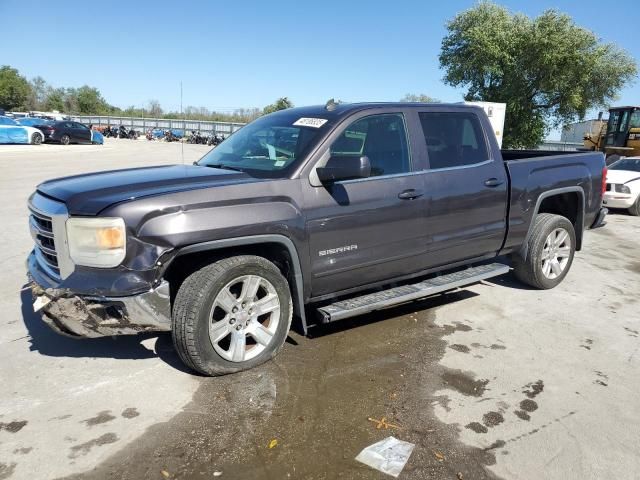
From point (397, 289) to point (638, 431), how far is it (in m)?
1.95

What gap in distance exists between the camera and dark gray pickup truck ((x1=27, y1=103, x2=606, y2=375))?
310cm

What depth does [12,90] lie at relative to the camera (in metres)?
81.8

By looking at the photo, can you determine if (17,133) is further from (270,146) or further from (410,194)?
(410,194)

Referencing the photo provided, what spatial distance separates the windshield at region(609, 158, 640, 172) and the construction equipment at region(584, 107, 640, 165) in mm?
7970

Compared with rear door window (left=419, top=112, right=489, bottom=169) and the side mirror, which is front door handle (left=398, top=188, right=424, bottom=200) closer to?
rear door window (left=419, top=112, right=489, bottom=169)

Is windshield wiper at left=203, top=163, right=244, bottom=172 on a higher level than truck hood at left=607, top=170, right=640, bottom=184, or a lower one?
higher

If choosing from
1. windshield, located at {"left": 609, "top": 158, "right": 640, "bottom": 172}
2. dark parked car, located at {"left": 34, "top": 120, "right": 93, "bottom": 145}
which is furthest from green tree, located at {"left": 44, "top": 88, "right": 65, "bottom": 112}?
windshield, located at {"left": 609, "top": 158, "right": 640, "bottom": 172}

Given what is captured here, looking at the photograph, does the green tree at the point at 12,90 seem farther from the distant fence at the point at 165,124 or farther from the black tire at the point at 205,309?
the black tire at the point at 205,309

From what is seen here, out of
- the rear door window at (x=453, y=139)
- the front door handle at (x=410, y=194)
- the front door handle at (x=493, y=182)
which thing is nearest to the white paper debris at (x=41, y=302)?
the front door handle at (x=410, y=194)

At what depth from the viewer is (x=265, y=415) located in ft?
10.1

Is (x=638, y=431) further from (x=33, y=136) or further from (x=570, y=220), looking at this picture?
(x=33, y=136)

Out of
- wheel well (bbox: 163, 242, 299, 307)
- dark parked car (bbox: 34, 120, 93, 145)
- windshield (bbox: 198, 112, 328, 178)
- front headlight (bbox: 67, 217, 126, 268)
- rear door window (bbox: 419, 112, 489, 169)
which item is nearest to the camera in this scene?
front headlight (bbox: 67, 217, 126, 268)

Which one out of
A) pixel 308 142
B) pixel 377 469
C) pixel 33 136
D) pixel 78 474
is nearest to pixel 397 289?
pixel 308 142

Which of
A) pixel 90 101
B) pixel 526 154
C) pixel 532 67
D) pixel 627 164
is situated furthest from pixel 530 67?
pixel 90 101
